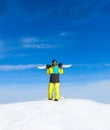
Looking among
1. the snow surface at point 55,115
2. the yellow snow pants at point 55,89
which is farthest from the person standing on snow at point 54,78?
the snow surface at point 55,115

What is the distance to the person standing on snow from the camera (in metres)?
28.4

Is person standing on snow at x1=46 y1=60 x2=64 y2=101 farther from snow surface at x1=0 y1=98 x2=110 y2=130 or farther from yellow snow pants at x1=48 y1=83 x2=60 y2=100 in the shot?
snow surface at x1=0 y1=98 x2=110 y2=130

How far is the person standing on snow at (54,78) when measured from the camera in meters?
28.4

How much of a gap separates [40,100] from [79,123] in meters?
4.65

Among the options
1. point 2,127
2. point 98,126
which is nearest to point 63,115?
point 98,126

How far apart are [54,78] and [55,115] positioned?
10.2 feet

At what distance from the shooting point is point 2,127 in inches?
1004

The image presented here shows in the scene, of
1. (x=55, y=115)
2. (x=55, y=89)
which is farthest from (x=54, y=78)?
(x=55, y=115)

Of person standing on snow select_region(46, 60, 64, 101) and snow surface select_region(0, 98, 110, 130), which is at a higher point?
person standing on snow select_region(46, 60, 64, 101)

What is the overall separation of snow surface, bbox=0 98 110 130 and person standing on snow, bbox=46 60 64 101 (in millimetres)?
653

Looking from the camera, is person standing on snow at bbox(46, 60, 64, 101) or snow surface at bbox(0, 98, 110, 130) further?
person standing on snow at bbox(46, 60, 64, 101)

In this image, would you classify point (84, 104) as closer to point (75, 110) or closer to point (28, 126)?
point (75, 110)

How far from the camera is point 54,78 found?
28453 millimetres

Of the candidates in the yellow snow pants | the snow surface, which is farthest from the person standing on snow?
the snow surface
